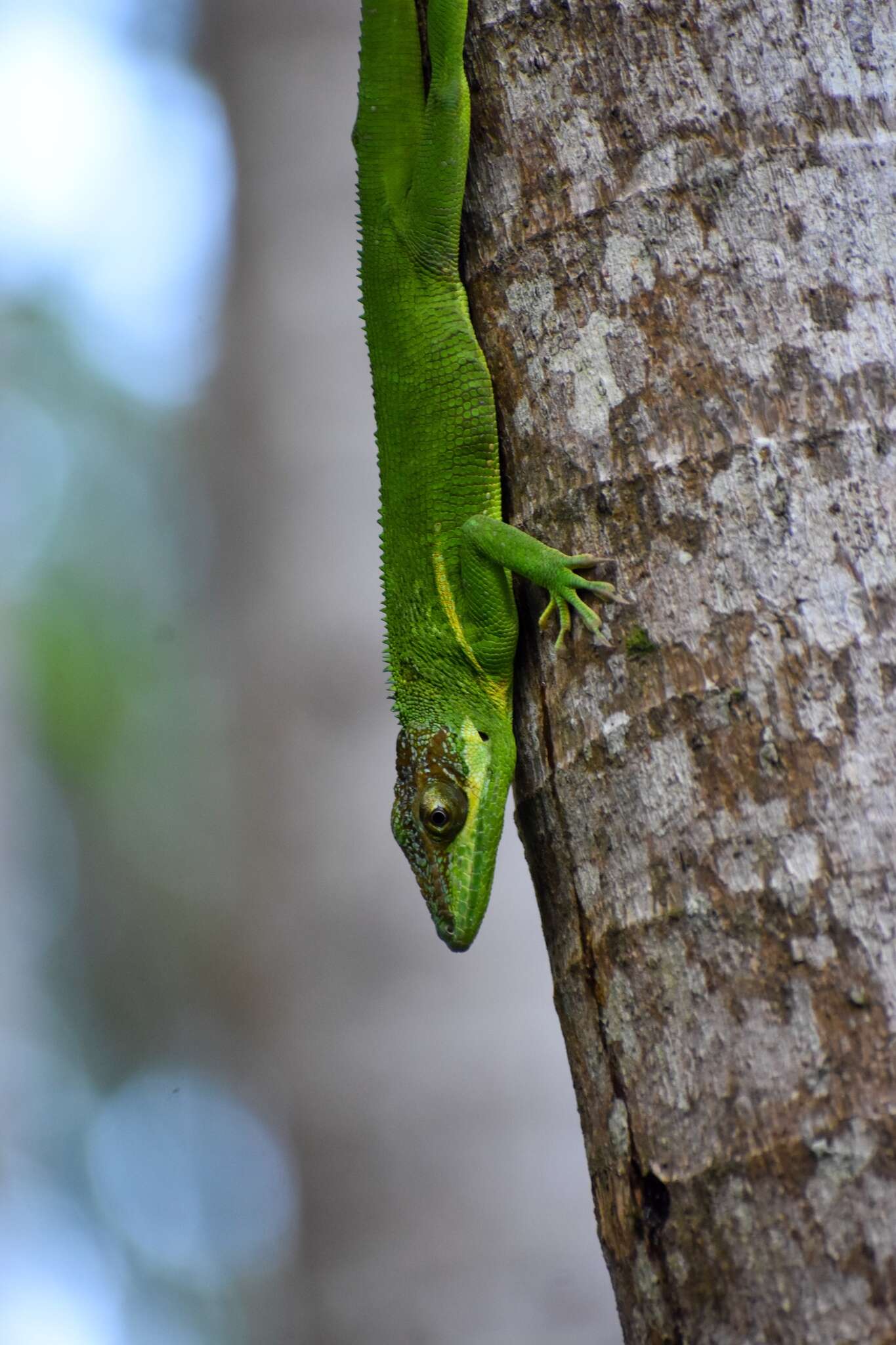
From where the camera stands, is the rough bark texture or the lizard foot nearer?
the rough bark texture

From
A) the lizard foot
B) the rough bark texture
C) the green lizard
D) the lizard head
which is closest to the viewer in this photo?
the rough bark texture

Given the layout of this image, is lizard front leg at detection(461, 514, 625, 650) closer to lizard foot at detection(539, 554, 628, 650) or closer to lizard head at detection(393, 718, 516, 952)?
lizard foot at detection(539, 554, 628, 650)

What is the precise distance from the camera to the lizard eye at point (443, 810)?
9.65 ft

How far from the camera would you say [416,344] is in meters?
2.99

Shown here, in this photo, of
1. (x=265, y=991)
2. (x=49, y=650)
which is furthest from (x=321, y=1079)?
(x=49, y=650)

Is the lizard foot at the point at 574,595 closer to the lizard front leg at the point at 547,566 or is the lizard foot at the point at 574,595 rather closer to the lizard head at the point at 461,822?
the lizard front leg at the point at 547,566

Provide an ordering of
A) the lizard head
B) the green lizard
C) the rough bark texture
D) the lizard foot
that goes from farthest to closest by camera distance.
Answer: the lizard head, the green lizard, the lizard foot, the rough bark texture

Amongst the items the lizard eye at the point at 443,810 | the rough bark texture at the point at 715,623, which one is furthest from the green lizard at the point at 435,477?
the rough bark texture at the point at 715,623

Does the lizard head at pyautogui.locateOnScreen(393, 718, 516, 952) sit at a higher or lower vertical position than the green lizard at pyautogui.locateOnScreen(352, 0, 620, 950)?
lower

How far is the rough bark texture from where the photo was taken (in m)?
1.50

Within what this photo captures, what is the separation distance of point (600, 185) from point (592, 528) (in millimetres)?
653

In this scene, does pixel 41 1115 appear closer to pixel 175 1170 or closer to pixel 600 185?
pixel 175 1170

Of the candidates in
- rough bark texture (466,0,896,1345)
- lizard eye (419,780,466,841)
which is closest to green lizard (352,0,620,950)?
lizard eye (419,780,466,841)

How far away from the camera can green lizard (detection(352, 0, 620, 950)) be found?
2.74 m
